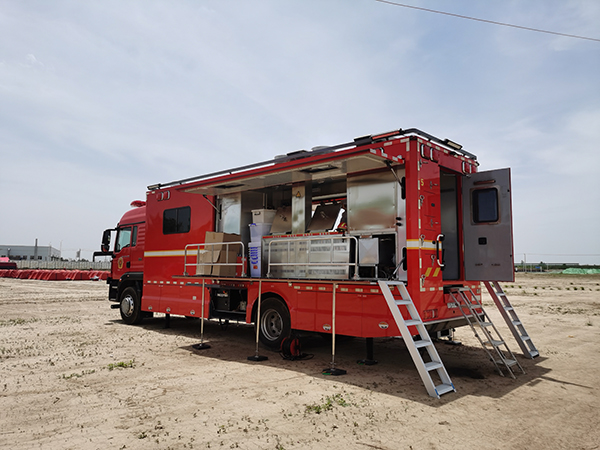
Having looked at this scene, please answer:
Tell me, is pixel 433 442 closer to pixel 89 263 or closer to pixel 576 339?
pixel 576 339

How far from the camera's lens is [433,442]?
4.14m

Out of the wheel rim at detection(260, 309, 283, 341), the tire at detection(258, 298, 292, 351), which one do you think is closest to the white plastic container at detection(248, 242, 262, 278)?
the tire at detection(258, 298, 292, 351)

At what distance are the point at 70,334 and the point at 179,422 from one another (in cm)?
723

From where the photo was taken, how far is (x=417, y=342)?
6.06 m

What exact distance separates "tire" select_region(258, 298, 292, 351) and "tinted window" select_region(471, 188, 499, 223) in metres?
4.03

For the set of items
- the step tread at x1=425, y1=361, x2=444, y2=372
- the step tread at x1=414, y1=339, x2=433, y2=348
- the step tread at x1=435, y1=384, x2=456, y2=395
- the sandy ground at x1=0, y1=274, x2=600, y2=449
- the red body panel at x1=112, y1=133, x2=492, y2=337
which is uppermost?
the red body panel at x1=112, y1=133, x2=492, y2=337

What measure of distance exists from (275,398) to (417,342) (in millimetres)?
2129

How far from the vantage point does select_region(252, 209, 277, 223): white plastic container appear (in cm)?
938

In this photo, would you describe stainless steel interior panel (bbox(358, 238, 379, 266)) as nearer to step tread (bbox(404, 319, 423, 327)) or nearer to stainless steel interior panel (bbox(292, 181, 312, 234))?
step tread (bbox(404, 319, 423, 327))

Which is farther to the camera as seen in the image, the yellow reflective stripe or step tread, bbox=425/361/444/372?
the yellow reflective stripe

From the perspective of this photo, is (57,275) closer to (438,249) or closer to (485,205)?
(438,249)

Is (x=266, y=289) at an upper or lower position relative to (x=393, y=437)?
upper

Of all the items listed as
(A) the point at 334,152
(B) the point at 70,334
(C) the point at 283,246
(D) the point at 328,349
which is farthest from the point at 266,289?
(B) the point at 70,334

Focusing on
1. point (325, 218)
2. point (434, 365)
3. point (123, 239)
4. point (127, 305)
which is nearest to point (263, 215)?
point (325, 218)
